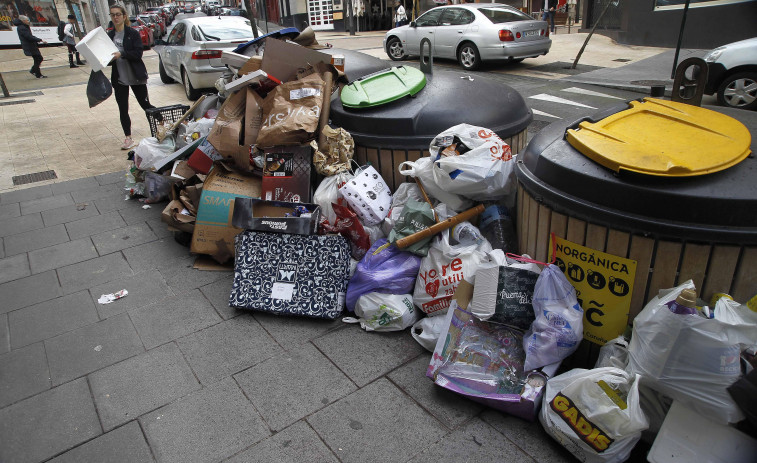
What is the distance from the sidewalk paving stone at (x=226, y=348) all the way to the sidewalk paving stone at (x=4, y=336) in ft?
3.37

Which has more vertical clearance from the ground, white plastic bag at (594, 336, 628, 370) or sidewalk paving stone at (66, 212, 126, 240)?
white plastic bag at (594, 336, 628, 370)

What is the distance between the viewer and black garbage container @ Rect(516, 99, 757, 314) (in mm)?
1969

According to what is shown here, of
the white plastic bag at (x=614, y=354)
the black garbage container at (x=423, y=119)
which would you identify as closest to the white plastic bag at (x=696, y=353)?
the white plastic bag at (x=614, y=354)

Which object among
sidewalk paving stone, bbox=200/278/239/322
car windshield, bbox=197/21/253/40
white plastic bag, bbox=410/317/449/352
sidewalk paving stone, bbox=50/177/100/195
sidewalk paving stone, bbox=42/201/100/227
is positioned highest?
car windshield, bbox=197/21/253/40

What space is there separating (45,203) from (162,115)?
1529mm

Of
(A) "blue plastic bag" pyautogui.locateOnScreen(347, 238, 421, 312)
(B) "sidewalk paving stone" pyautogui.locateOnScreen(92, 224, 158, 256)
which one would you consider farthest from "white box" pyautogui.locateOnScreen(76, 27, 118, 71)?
(A) "blue plastic bag" pyautogui.locateOnScreen(347, 238, 421, 312)

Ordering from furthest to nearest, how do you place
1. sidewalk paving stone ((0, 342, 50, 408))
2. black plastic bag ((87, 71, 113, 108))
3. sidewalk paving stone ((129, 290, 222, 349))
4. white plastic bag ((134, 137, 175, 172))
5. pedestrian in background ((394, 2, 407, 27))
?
pedestrian in background ((394, 2, 407, 27)), black plastic bag ((87, 71, 113, 108)), white plastic bag ((134, 137, 175, 172)), sidewalk paving stone ((129, 290, 222, 349)), sidewalk paving stone ((0, 342, 50, 408))

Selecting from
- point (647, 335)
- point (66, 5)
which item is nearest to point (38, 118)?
point (647, 335)

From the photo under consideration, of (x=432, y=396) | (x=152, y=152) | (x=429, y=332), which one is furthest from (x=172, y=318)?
(x=152, y=152)

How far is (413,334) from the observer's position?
9.26 feet

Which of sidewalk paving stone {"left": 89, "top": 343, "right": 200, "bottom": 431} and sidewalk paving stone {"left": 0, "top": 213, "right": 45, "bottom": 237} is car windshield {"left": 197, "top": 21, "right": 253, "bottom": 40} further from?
sidewalk paving stone {"left": 89, "top": 343, "right": 200, "bottom": 431}

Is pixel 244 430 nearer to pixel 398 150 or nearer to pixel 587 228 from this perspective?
pixel 587 228

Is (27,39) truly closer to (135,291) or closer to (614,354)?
(135,291)

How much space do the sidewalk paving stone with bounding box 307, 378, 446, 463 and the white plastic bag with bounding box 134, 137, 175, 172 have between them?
336 centimetres
